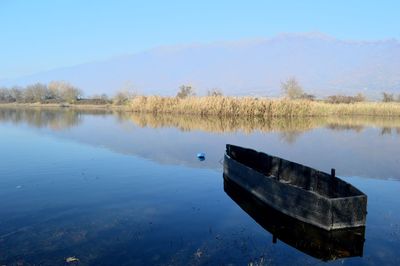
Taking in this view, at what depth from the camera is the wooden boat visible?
10180mm

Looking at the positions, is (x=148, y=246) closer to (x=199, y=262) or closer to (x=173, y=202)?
(x=199, y=262)

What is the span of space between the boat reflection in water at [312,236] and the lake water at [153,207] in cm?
8

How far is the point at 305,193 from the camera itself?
35.0ft

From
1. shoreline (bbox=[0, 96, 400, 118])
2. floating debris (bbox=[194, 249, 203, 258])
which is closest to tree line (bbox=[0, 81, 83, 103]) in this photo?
shoreline (bbox=[0, 96, 400, 118])

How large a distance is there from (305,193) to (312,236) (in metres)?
1.04

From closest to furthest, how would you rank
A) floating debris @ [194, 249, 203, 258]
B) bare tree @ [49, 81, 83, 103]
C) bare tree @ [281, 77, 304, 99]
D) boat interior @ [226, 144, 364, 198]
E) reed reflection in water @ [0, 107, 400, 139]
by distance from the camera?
floating debris @ [194, 249, 203, 258], boat interior @ [226, 144, 364, 198], reed reflection in water @ [0, 107, 400, 139], bare tree @ [281, 77, 304, 99], bare tree @ [49, 81, 83, 103]

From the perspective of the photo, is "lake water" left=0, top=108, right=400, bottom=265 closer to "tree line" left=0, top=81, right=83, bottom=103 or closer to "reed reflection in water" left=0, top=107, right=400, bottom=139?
"reed reflection in water" left=0, top=107, right=400, bottom=139

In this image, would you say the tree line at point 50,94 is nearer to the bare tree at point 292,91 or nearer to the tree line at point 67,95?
the tree line at point 67,95

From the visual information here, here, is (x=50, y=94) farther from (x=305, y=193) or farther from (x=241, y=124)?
(x=305, y=193)

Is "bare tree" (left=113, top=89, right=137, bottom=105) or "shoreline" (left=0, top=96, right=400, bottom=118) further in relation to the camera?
"bare tree" (left=113, top=89, right=137, bottom=105)

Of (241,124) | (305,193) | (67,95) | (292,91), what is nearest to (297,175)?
(305,193)

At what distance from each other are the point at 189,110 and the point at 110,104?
124 ft

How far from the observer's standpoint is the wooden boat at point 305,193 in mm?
10180

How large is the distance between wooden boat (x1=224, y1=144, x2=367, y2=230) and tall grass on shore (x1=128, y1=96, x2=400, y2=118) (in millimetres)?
35591
